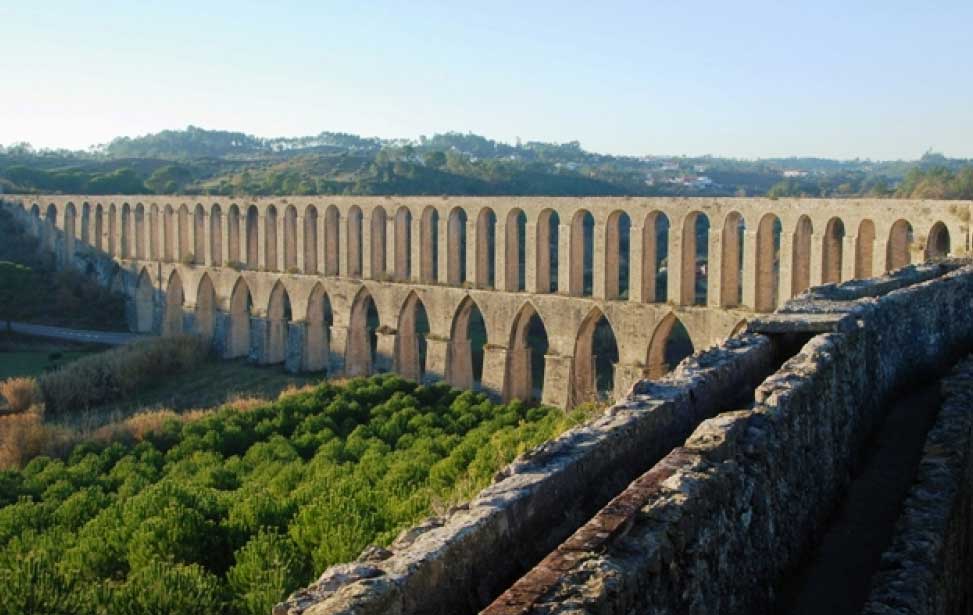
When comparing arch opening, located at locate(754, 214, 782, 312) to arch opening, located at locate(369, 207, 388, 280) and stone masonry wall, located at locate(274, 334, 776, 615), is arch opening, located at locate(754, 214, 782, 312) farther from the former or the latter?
stone masonry wall, located at locate(274, 334, 776, 615)

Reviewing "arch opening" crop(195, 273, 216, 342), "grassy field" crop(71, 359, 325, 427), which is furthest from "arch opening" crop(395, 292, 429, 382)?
"arch opening" crop(195, 273, 216, 342)

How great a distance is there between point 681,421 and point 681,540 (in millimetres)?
2469

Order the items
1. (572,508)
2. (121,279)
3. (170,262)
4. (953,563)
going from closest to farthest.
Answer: (572,508), (953,563), (170,262), (121,279)

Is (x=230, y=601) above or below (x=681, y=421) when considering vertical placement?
below

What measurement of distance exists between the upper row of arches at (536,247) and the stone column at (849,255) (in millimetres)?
20

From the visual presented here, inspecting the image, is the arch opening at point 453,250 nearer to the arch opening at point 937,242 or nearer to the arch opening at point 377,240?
the arch opening at point 377,240

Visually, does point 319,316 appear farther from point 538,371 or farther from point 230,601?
point 230,601

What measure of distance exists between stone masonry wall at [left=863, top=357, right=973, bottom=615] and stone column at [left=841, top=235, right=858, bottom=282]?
1309cm

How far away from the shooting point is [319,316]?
1310 inches

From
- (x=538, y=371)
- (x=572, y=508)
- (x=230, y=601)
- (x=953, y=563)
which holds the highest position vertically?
(x=572, y=508)

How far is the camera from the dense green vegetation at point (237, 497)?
7883 mm

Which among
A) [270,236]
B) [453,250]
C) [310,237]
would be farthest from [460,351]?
[270,236]

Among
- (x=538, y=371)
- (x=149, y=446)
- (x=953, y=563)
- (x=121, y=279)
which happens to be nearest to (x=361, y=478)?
(x=149, y=446)

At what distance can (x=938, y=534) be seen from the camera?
18.6 ft
